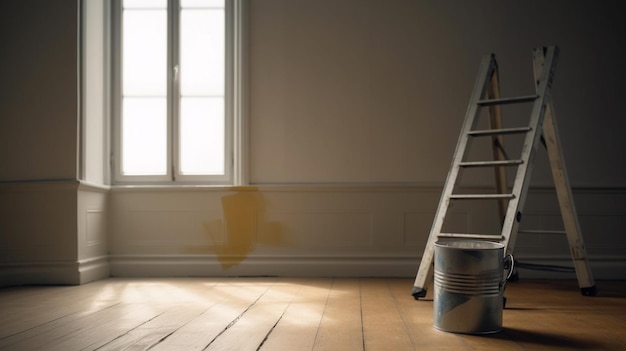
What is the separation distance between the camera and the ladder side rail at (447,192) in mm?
3080

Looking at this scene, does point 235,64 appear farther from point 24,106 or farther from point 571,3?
point 571,3

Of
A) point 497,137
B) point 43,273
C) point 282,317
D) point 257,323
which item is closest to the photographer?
point 257,323

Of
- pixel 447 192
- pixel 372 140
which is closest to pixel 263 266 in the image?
pixel 372 140

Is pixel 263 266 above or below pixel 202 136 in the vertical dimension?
below

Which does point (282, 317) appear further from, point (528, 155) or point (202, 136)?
point (202, 136)

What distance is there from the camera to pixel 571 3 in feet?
13.5

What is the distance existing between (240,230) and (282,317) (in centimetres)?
164

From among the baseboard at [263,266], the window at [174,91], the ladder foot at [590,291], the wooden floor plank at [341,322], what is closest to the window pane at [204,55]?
the window at [174,91]

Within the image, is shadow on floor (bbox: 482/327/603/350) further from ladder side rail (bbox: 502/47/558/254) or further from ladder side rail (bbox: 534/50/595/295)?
A: ladder side rail (bbox: 534/50/595/295)

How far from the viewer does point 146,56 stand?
14.5ft

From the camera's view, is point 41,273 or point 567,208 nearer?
point 567,208

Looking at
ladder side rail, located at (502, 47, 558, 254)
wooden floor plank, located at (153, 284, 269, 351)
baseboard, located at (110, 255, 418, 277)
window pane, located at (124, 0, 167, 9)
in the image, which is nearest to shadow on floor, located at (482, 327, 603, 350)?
ladder side rail, located at (502, 47, 558, 254)

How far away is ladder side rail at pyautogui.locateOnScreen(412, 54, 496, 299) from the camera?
3.08 m

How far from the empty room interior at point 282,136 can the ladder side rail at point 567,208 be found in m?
0.76
